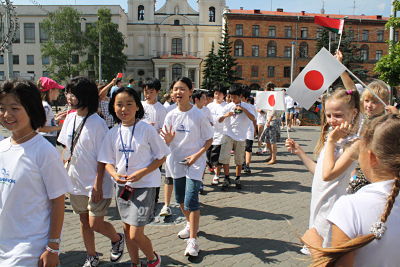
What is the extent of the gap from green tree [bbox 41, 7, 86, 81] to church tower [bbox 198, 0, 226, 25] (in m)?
27.7

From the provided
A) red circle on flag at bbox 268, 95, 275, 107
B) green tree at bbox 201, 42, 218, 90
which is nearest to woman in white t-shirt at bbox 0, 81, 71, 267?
red circle on flag at bbox 268, 95, 275, 107

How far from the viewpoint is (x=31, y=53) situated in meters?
62.1

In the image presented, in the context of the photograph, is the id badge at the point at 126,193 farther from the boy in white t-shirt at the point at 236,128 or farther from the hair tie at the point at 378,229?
the boy in white t-shirt at the point at 236,128

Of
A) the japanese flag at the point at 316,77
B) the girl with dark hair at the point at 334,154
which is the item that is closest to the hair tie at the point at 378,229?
the girl with dark hair at the point at 334,154

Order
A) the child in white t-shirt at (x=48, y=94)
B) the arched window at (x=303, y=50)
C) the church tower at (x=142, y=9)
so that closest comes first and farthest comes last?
the child in white t-shirt at (x=48, y=94), the arched window at (x=303, y=50), the church tower at (x=142, y=9)

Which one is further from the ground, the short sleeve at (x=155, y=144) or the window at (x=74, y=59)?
the window at (x=74, y=59)

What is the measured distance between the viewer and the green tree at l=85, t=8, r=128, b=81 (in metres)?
49.8

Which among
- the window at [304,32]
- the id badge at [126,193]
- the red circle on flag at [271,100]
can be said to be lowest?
the id badge at [126,193]

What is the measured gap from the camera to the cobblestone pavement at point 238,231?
402 centimetres

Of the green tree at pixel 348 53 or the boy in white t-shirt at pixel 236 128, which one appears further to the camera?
the green tree at pixel 348 53

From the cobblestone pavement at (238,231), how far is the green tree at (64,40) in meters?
46.2

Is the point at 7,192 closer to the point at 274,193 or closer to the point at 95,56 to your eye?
the point at 274,193

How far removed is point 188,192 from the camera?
4191 mm

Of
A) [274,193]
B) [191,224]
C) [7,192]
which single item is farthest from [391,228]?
[274,193]
